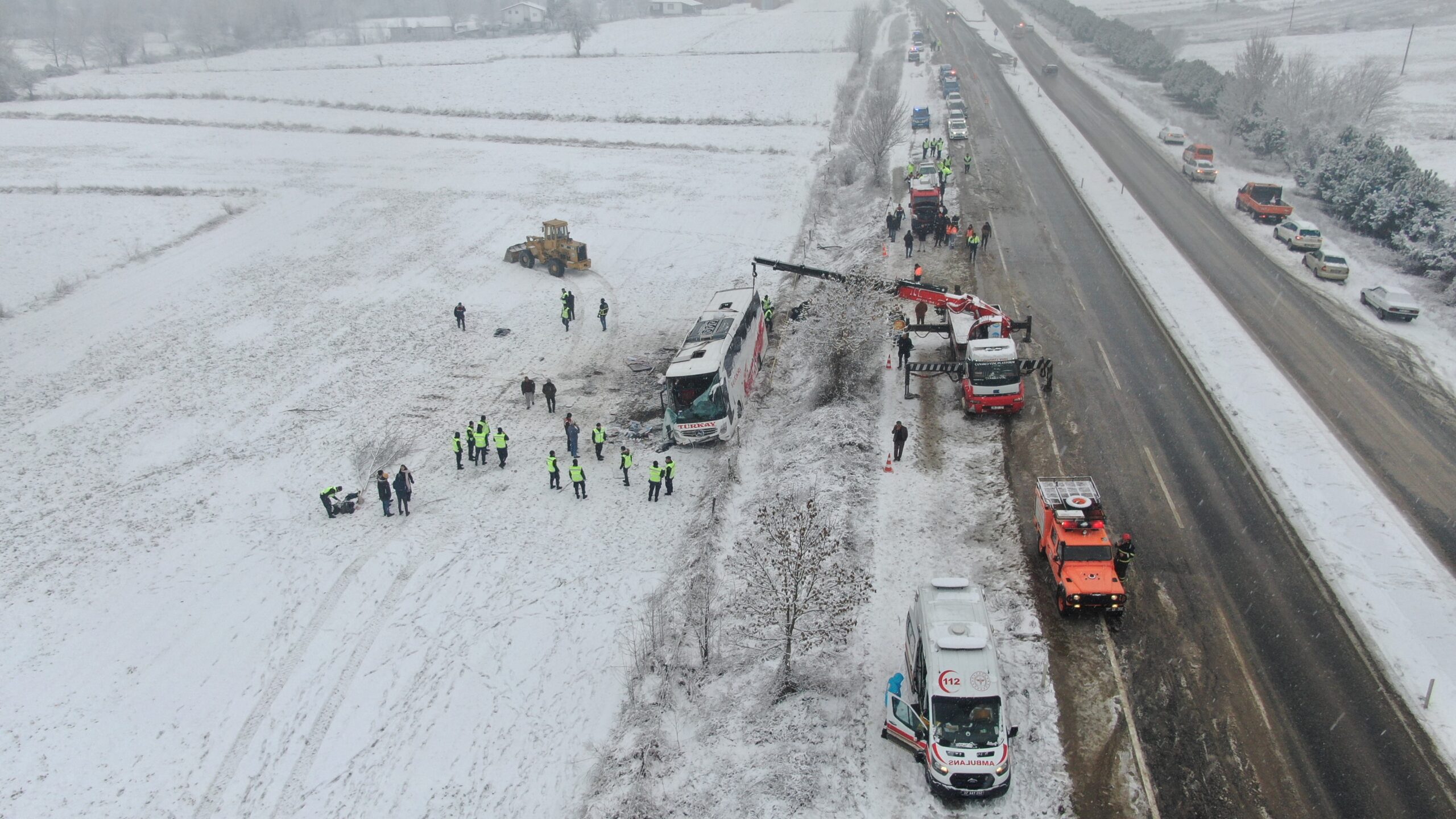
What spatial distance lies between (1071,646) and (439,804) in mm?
12350

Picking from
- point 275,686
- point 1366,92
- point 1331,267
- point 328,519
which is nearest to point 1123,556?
point 275,686

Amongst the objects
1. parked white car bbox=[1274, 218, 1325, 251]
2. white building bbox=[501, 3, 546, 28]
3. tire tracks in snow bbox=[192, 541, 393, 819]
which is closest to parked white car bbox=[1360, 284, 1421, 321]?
parked white car bbox=[1274, 218, 1325, 251]

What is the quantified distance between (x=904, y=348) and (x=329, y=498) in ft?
58.5

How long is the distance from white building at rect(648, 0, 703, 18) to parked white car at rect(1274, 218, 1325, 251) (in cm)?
15615

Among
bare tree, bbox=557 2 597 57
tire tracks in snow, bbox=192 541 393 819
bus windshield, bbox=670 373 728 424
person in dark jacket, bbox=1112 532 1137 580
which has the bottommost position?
tire tracks in snow, bbox=192 541 393 819

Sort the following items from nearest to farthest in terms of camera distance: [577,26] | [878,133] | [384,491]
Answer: [384,491], [878,133], [577,26]

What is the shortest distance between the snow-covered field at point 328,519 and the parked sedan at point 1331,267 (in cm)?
2412

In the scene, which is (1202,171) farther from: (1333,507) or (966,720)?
(966,720)

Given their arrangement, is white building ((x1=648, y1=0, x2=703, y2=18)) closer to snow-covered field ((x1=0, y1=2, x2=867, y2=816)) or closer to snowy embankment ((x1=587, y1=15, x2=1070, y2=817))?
snow-covered field ((x1=0, y1=2, x2=867, y2=816))

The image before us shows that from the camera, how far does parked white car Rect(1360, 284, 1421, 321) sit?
31125 millimetres

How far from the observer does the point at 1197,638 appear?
16.8 m

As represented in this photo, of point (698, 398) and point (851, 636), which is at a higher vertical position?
point (698, 398)

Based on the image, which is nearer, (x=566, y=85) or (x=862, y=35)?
(x=566, y=85)

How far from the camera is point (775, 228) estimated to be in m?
46.8
